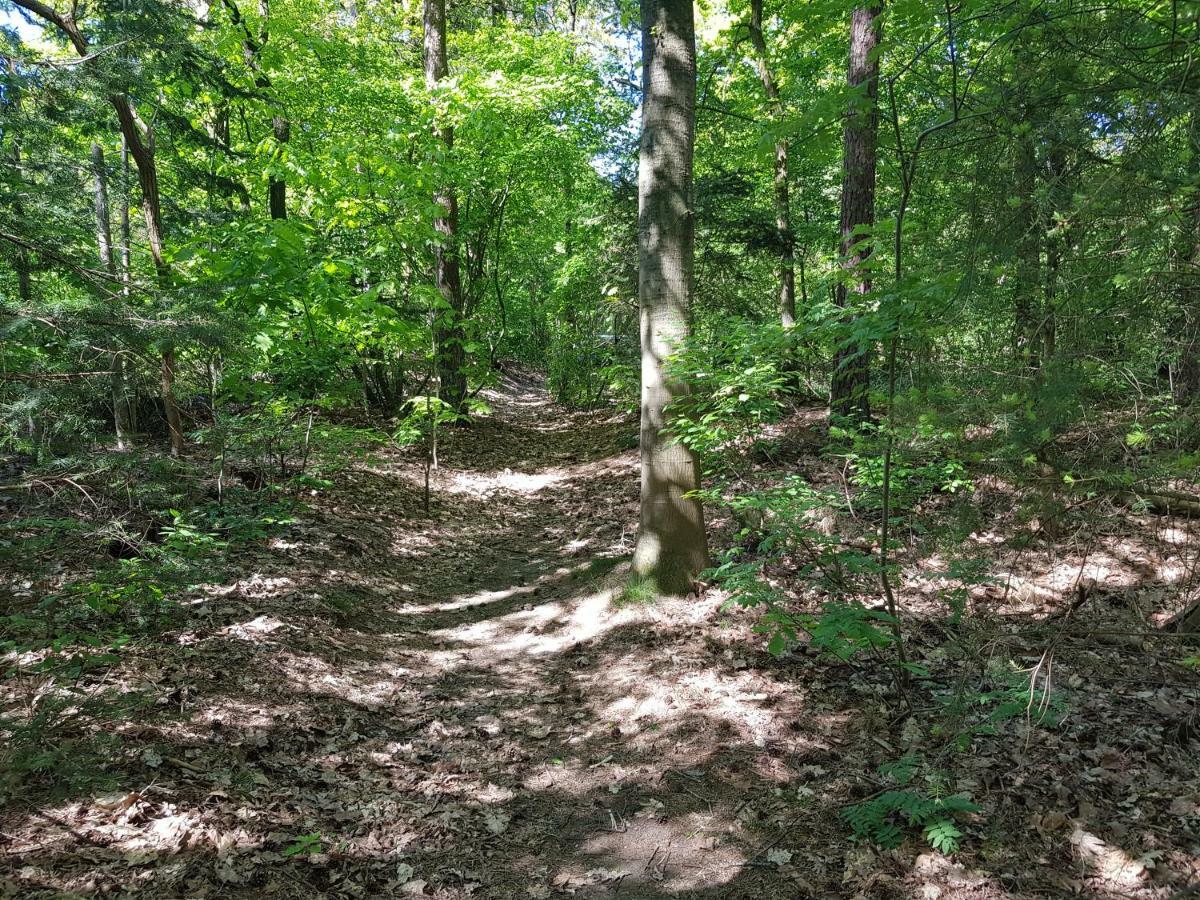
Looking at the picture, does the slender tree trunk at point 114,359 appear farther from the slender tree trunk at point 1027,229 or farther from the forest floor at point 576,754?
the slender tree trunk at point 1027,229

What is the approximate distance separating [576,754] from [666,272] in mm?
3793

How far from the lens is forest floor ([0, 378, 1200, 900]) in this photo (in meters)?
2.76

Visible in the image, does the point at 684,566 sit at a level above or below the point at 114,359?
below

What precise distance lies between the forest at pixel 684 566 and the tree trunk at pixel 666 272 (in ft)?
0.13

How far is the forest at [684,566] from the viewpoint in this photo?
2.80m

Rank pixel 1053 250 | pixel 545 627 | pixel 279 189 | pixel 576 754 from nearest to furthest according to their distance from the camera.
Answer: pixel 1053 250 → pixel 576 754 → pixel 545 627 → pixel 279 189

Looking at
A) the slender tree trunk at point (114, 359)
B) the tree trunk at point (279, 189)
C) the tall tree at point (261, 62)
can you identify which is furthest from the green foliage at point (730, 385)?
the tree trunk at point (279, 189)

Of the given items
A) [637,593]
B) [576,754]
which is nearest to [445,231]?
[637,593]

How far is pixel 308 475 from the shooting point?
6.93 meters

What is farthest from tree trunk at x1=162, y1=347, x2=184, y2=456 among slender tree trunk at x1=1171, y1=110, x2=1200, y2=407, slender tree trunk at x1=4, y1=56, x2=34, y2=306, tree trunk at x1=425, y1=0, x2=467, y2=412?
tree trunk at x1=425, y1=0, x2=467, y2=412

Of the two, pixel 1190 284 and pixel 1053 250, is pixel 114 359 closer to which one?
pixel 1053 250

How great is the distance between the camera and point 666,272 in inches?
217

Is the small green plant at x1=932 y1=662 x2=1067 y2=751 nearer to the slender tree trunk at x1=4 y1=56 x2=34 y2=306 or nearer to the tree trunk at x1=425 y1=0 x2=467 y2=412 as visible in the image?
the slender tree trunk at x1=4 y1=56 x2=34 y2=306

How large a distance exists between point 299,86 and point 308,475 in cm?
921
